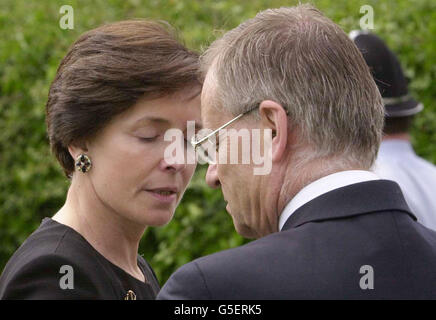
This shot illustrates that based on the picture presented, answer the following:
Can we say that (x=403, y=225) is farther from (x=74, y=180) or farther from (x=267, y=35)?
(x=74, y=180)

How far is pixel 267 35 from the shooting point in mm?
1957

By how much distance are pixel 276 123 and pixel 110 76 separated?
2.54 feet

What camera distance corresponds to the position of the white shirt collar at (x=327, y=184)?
1849 mm

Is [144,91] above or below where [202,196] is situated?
above

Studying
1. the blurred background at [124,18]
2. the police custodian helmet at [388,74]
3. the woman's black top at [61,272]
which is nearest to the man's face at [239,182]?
the woman's black top at [61,272]

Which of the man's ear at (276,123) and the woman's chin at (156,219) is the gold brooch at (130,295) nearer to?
the woman's chin at (156,219)

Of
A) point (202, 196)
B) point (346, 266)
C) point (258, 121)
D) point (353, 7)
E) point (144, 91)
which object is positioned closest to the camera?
point (346, 266)

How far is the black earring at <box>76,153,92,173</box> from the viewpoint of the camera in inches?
97.3

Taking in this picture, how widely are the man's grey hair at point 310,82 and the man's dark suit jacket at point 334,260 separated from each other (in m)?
0.16

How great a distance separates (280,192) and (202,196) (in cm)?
279

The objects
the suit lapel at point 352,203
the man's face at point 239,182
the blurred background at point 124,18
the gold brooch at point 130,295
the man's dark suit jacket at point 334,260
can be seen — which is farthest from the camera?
the blurred background at point 124,18

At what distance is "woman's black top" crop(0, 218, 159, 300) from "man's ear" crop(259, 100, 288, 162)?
0.72m

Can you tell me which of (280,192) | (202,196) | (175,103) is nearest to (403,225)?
(280,192)

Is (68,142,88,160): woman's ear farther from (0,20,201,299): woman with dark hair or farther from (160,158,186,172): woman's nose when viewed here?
(160,158,186,172): woman's nose
